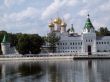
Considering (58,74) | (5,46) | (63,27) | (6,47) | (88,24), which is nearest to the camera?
(58,74)

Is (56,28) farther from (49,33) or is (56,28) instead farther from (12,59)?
(12,59)

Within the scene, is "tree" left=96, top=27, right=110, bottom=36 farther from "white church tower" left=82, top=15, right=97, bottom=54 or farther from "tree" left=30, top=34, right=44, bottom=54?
"tree" left=30, top=34, right=44, bottom=54

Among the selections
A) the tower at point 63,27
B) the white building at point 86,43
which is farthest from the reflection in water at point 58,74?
the tower at point 63,27

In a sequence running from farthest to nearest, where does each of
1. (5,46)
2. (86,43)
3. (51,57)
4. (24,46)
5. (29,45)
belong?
1. (86,43)
2. (5,46)
3. (29,45)
4. (24,46)
5. (51,57)

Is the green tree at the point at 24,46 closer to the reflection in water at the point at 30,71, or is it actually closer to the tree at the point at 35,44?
the tree at the point at 35,44

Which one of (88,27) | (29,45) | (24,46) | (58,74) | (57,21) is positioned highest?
(57,21)

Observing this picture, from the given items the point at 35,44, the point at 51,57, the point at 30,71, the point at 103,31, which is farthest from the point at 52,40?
the point at 30,71

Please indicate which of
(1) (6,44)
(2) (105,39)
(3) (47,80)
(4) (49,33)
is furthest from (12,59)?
(3) (47,80)

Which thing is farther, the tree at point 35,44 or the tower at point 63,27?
the tower at point 63,27

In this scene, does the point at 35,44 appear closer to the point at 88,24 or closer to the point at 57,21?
the point at 88,24

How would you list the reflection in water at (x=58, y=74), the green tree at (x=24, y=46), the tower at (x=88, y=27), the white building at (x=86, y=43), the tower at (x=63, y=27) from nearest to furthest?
the reflection in water at (x=58, y=74) < the green tree at (x=24, y=46) < the white building at (x=86, y=43) < the tower at (x=88, y=27) < the tower at (x=63, y=27)

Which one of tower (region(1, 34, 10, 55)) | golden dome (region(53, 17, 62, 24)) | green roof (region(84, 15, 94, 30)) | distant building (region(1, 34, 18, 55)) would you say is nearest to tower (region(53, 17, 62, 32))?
golden dome (region(53, 17, 62, 24))

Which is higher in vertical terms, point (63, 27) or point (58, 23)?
point (58, 23)

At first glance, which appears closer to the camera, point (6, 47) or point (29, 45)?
point (29, 45)
